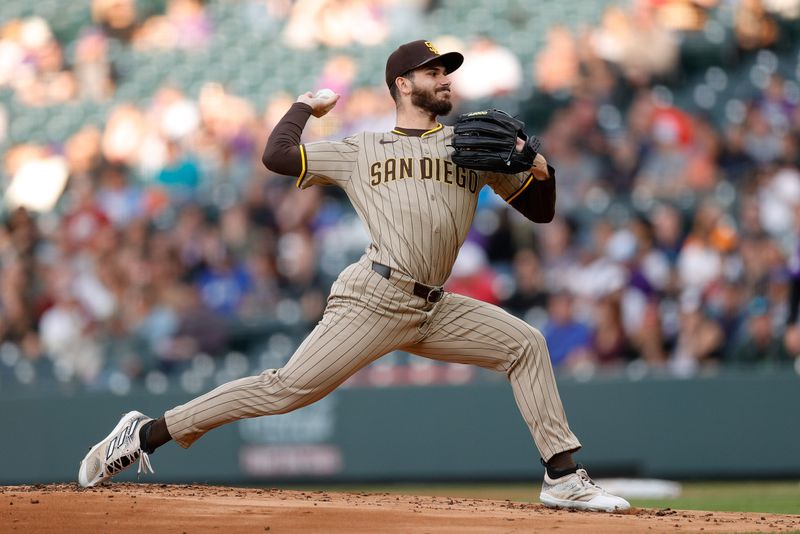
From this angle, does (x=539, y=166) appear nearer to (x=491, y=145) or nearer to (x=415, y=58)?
(x=491, y=145)

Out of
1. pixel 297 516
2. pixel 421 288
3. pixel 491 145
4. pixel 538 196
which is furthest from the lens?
pixel 538 196

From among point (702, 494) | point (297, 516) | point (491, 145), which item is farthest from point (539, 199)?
point (702, 494)

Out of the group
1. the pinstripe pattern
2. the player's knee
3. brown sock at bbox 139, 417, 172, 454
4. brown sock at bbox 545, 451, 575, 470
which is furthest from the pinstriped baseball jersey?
brown sock at bbox 139, 417, 172, 454

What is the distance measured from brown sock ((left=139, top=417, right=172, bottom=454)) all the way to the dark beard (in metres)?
1.77

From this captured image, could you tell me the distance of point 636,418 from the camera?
10.1m

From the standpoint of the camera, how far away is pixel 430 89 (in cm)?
558

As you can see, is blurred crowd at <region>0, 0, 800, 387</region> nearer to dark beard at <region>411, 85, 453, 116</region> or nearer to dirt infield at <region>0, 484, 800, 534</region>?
dirt infield at <region>0, 484, 800, 534</region>

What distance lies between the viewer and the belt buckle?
544 centimetres

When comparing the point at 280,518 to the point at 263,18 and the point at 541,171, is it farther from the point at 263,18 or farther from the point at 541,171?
the point at 263,18

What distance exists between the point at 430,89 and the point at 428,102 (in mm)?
57

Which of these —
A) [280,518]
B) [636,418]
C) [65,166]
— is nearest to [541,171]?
[280,518]

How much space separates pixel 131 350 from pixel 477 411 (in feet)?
9.92

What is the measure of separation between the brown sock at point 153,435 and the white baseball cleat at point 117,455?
0.02 meters

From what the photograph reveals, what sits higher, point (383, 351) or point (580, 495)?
point (383, 351)
